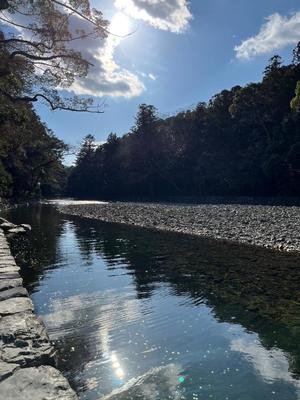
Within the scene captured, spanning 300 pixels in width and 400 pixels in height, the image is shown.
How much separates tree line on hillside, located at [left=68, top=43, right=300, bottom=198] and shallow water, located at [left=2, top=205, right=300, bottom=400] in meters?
17.3

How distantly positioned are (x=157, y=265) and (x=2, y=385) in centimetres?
887

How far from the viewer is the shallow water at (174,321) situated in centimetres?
463

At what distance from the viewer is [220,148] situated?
57.9 m

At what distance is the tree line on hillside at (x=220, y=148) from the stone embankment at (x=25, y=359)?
75.4ft

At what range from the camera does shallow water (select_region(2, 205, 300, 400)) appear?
4629mm

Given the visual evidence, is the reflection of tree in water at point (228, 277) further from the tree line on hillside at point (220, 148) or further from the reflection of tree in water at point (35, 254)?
the tree line on hillside at point (220, 148)

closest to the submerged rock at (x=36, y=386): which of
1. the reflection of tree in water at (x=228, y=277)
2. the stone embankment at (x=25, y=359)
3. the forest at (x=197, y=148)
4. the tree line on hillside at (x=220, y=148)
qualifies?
the stone embankment at (x=25, y=359)

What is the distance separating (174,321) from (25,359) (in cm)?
363

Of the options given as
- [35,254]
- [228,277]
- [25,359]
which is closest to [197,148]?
[35,254]

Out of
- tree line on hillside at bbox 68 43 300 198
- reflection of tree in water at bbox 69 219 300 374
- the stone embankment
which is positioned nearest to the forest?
tree line on hillside at bbox 68 43 300 198

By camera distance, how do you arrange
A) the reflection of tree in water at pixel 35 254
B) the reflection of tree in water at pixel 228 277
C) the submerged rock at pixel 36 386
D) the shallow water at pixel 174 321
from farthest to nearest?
the reflection of tree in water at pixel 35 254 < the reflection of tree in water at pixel 228 277 < the shallow water at pixel 174 321 < the submerged rock at pixel 36 386

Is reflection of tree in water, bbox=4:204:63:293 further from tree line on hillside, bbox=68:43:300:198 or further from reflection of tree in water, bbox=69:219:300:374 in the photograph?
tree line on hillside, bbox=68:43:300:198

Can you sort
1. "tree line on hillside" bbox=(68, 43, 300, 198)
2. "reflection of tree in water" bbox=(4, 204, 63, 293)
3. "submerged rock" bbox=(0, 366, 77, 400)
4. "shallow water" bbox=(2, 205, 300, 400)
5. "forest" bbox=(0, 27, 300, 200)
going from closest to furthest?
1. "submerged rock" bbox=(0, 366, 77, 400)
2. "shallow water" bbox=(2, 205, 300, 400)
3. "reflection of tree in water" bbox=(4, 204, 63, 293)
4. "forest" bbox=(0, 27, 300, 200)
5. "tree line on hillside" bbox=(68, 43, 300, 198)

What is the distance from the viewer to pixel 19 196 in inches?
2420
